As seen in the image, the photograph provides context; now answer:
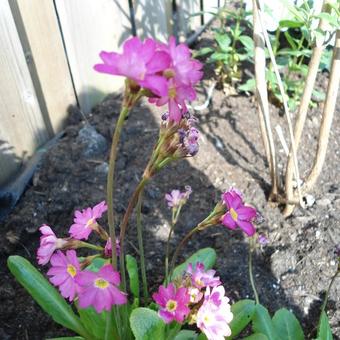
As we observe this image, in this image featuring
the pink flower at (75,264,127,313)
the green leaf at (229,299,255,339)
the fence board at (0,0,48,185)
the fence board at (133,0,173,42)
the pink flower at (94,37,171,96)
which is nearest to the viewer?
the pink flower at (94,37,171,96)

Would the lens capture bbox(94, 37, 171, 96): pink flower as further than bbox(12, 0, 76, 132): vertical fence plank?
No

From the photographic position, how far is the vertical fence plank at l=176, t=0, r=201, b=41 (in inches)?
116

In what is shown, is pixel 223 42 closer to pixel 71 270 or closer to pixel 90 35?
pixel 90 35

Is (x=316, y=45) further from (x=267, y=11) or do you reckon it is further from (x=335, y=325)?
(x=335, y=325)

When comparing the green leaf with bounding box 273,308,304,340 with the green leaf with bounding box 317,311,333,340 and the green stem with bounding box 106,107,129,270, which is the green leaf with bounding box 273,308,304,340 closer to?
the green leaf with bounding box 317,311,333,340

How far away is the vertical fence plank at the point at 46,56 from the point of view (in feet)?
6.21

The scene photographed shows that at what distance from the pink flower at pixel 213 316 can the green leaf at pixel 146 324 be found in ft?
0.60

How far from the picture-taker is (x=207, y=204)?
6.30 feet

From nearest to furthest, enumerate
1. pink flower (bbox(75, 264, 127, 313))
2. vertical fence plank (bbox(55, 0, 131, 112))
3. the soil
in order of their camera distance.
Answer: pink flower (bbox(75, 264, 127, 313)) < the soil < vertical fence plank (bbox(55, 0, 131, 112))

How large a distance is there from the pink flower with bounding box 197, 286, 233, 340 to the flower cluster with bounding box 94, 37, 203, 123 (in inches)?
16.8

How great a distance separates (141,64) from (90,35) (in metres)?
1.64

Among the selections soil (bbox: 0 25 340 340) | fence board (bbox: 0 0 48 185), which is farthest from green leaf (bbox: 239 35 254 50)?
fence board (bbox: 0 0 48 185)

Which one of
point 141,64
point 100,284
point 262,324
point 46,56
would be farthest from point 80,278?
point 46,56

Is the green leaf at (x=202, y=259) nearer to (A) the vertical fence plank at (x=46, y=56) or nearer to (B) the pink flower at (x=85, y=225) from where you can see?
(B) the pink flower at (x=85, y=225)
